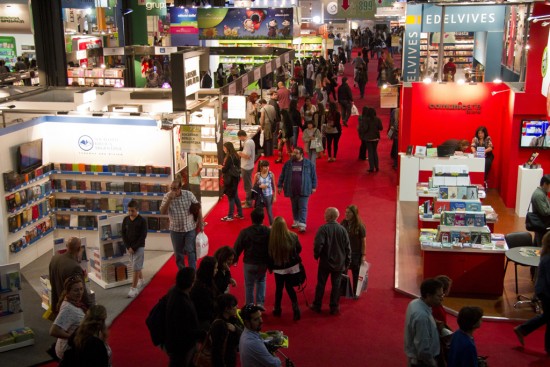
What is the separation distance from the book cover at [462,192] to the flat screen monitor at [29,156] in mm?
6014

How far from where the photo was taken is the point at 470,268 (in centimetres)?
858

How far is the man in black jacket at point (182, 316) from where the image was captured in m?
5.84

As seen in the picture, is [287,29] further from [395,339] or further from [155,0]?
[395,339]

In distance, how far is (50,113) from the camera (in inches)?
436

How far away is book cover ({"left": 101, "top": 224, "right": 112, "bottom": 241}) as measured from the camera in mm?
9117

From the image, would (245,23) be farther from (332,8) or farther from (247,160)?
(247,160)

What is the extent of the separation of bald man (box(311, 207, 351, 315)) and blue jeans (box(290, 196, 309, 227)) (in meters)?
2.94

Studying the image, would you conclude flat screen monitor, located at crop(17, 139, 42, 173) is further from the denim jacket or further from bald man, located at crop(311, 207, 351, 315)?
bald man, located at crop(311, 207, 351, 315)

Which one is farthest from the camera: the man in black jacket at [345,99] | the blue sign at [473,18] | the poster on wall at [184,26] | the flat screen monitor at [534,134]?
the poster on wall at [184,26]

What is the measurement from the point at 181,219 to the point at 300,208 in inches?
112

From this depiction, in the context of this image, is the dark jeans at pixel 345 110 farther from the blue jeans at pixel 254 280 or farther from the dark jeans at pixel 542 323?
the dark jeans at pixel 542 323

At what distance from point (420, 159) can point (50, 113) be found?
6.29m

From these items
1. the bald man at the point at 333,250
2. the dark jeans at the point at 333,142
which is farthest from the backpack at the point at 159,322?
the dark jeans at the point at 333,142

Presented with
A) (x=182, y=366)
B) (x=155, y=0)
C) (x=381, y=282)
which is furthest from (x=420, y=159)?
(x=155, y=0)
